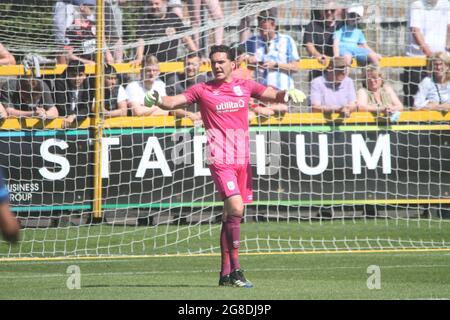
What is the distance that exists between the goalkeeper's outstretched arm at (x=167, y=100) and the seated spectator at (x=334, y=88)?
224 inches

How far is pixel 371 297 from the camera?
31.2ft

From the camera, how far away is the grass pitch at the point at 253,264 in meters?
10.1

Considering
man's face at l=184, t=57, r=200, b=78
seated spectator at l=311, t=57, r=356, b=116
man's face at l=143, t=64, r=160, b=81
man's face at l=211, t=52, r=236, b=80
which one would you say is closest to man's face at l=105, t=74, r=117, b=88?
man's face at l=143, t=64, r=160, b=81

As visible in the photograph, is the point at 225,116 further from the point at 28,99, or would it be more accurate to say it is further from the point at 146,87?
the point at 28,99

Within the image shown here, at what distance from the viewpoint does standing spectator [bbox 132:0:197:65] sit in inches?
668

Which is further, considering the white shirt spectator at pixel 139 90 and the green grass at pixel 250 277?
the white shirt spectator at pixel 139 90

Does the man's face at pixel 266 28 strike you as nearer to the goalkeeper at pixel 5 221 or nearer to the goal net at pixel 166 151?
the goal net at pixel 166 151

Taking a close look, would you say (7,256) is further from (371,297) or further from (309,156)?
(371,297)

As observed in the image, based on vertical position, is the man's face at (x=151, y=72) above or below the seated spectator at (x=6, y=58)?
below

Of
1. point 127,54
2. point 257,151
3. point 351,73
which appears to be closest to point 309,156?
point 257,151

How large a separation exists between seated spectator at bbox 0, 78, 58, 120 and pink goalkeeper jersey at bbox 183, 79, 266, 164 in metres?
5.42

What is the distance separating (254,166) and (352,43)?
2.62 m

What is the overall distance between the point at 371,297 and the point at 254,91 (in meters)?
3.00

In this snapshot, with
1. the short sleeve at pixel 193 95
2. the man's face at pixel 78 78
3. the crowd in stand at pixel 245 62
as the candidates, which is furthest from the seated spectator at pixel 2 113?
the short sleeve at pixel 193 95
